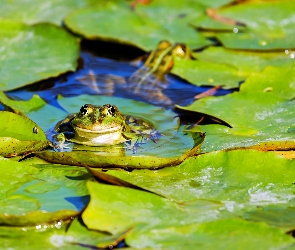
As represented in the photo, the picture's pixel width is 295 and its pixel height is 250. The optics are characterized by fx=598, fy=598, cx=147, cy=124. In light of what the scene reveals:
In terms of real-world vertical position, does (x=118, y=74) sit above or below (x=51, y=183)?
below

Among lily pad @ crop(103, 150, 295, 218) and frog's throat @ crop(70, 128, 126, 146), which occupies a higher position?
lily pad @ crop(103, 150, 295, 218)

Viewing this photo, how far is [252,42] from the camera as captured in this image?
5.96 metres

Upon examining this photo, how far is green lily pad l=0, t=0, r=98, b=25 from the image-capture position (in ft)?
21.0

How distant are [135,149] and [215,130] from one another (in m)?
0.59

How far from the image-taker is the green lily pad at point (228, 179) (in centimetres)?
333

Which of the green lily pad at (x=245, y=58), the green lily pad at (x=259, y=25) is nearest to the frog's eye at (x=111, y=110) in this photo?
the green lily pad at (x=245, y=58)

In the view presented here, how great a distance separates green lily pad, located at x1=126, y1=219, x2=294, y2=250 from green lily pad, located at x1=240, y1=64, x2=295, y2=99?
2073 mm

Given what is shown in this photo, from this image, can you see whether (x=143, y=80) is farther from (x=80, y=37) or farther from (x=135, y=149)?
(x=135, y=149)

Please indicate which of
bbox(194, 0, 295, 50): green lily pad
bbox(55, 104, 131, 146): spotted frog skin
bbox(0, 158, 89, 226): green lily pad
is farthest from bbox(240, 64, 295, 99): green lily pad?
bbox(0, 158, 89, 226): green lily pad

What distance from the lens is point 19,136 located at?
3951mm

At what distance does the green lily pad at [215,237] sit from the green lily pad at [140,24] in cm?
320

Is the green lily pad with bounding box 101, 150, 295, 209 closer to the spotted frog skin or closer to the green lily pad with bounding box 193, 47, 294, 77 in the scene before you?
the spotted frog skin

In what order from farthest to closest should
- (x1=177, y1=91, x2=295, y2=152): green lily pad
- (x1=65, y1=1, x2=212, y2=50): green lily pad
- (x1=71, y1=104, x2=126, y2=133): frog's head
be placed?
(x1=65, y1=1, x2=212, y2=50): green lily pad, (x1=71, y1=104, x2=126, y2=133): frog's head, (x1=177, y1=91, x2=295, y2=152): green lily pad

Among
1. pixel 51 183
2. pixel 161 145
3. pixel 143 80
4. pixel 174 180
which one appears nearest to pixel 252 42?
pixel 143 80
